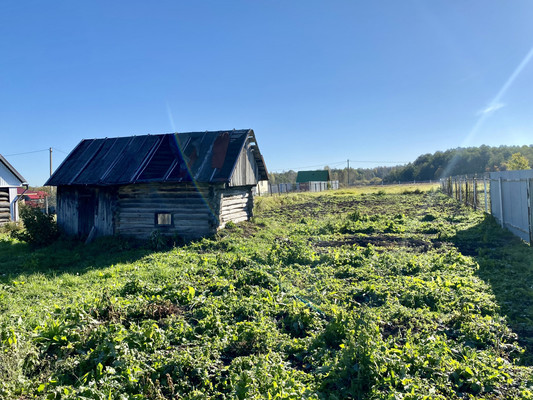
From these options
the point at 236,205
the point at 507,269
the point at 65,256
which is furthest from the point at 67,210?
the point at 507,269

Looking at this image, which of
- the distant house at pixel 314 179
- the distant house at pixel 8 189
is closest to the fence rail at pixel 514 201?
the distant house at pixel 8 189

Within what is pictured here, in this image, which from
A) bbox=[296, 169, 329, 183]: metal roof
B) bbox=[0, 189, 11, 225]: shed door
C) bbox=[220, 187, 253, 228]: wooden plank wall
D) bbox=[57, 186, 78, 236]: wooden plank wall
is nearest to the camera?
bbox=[220, 187, 253, 228]: wooden plank wall

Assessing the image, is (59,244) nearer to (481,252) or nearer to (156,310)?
(156,310)

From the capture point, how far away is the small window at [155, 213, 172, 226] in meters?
16.7

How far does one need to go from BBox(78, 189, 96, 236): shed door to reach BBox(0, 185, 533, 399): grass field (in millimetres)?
5682

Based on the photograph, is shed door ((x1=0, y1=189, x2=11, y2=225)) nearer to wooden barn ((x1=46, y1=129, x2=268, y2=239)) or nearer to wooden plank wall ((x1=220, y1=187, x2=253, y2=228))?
wooden barn ((x1=46, y1=129, x2=268, y2=239))

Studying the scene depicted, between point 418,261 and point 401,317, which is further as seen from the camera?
point 418,261

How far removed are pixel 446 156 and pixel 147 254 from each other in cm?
10586

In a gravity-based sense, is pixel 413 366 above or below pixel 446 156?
below

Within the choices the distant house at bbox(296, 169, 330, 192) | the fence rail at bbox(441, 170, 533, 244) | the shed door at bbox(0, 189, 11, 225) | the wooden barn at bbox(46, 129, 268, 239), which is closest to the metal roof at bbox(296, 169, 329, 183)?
the distant house at bbox(296, 169, 330, 192)

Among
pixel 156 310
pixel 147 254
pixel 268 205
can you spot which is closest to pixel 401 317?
pixel 156 310

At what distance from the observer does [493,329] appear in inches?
229

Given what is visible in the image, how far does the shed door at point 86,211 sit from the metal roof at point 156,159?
2.77 ft

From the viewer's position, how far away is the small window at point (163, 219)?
16.7 meters
